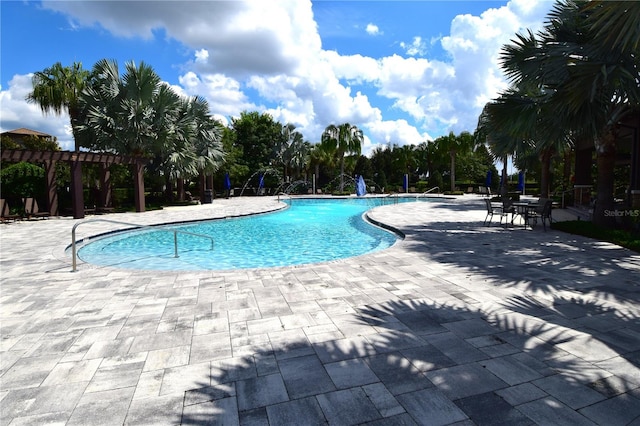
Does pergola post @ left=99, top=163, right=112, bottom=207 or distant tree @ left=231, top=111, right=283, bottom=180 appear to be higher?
distant tree @ left=231, top=111, right=283, bottom=180

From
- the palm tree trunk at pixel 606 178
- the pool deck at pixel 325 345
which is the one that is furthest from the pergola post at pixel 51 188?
the palm tree trunk at pixel 606 178

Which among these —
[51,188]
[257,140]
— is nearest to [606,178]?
[51,188]

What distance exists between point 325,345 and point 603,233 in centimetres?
895

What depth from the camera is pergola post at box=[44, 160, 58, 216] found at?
1510cm

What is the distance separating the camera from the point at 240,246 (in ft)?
34.5

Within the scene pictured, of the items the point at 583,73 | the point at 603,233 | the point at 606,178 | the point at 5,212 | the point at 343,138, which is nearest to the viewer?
the point at 583,73

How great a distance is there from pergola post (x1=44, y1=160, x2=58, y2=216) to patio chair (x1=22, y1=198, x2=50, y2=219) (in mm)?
358

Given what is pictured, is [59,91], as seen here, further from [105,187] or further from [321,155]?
[321,155]

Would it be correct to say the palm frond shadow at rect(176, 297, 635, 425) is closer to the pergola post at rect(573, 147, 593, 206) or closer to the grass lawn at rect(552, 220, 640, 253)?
the grass lawn at rect(552, 220, 640, 253)

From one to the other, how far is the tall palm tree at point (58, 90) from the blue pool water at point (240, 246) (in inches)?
391

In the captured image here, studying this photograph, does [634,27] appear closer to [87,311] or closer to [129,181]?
[87,311]

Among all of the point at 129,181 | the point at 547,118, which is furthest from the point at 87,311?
the point at 129,181

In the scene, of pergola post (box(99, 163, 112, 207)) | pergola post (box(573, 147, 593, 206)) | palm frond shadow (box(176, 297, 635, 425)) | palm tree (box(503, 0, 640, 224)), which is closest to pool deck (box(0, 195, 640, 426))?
palm frond shadow (box(176, 297, 635, 425))

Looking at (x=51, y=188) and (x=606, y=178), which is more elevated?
(x=606, y=178)
